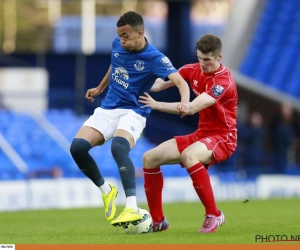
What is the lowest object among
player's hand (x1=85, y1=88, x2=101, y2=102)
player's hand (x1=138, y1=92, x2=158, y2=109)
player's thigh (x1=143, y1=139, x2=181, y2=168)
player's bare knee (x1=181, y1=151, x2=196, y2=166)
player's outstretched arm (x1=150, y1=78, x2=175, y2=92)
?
player's thigh (x1=143, y1=139, x2=181, y2=168)

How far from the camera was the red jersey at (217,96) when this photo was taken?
9.88 m

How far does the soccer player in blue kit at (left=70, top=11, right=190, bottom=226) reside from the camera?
971cm

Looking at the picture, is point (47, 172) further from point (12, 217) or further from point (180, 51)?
A: point (180, 51)

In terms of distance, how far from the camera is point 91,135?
9875 mm

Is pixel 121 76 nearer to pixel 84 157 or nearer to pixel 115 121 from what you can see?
pixel 115 121

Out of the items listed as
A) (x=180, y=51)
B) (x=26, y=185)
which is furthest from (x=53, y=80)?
(x=26, y=185)

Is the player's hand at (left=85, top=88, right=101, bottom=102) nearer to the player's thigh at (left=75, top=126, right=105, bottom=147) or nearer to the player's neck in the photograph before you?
the player's thigh at (left=75, top=126, right=105, bottom=147)

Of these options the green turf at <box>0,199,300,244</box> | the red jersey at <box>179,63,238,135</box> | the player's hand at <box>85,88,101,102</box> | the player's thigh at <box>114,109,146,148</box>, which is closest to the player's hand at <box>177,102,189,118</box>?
the red jersey at <box>179,63,238,135</box>

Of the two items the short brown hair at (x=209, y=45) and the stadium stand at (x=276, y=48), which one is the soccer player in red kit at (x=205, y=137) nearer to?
the short brown hair at (x=209, y=45)

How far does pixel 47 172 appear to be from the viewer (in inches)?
804

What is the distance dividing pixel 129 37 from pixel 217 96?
1.09m

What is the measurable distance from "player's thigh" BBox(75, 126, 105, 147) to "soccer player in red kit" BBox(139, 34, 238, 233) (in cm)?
58

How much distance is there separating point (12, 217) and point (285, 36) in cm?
1695

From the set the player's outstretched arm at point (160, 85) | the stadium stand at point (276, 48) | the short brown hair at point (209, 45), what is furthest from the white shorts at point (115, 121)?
the stadium stand at point (276, 48)
